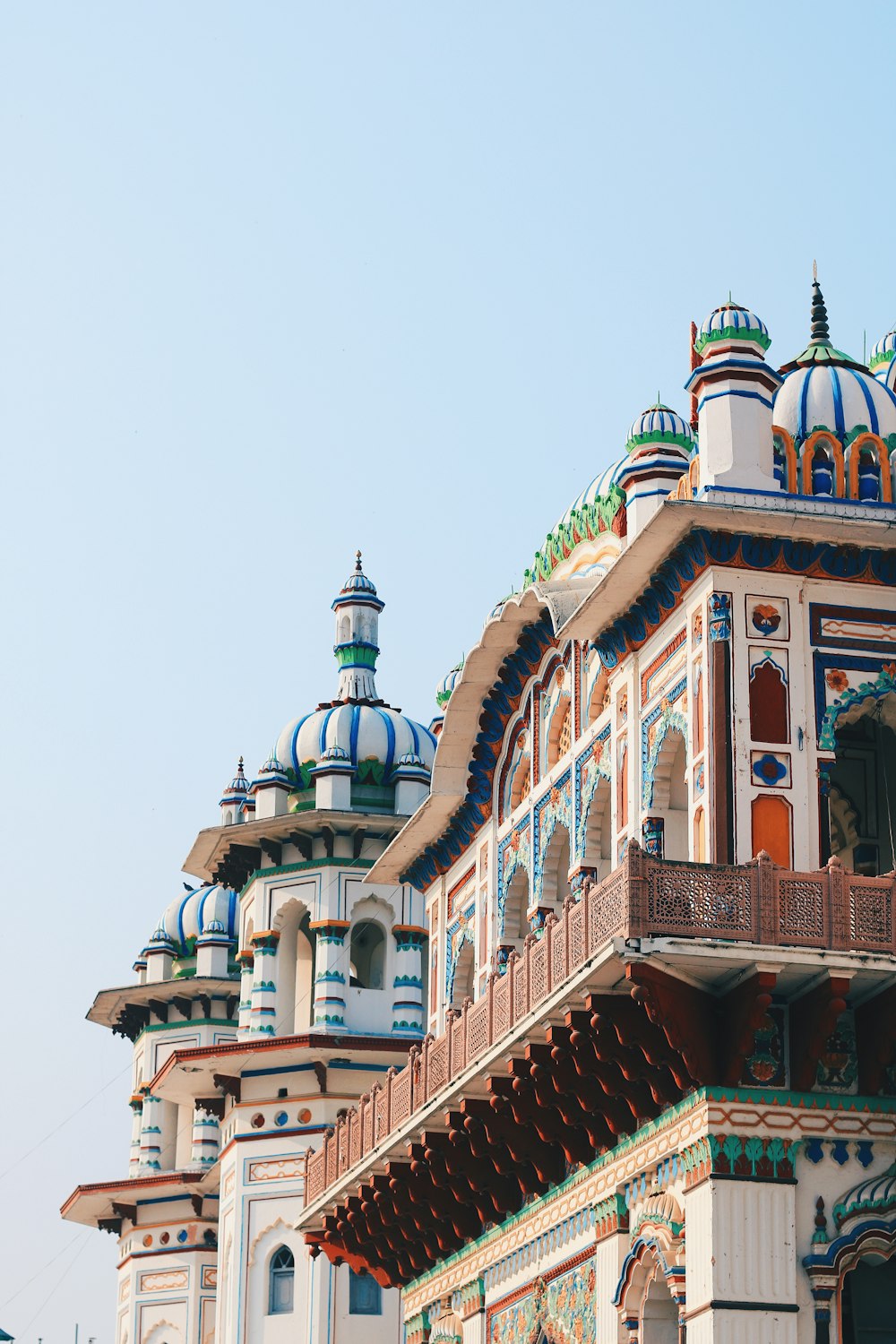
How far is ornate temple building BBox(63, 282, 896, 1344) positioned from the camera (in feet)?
64.6

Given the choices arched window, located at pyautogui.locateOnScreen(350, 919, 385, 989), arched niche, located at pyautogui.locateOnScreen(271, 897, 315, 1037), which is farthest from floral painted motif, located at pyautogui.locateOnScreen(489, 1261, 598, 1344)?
arched window, located at pyautogui.locateOnScreen(350, 919, 385, 989)

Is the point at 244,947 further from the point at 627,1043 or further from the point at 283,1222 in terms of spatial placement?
the point at 627,1043

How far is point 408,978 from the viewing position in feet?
122

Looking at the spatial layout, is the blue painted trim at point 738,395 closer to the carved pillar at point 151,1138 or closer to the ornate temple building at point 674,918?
the ornate temple building at point 674,918

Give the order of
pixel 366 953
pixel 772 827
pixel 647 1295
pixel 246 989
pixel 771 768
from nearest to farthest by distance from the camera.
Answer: pixel 772 827, pixel 647 1295, pixel 771 768, pixel 246 989, pixel 366 953

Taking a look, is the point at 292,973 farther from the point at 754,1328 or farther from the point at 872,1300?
the point at 754,1328

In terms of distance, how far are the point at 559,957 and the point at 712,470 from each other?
14.4 ft

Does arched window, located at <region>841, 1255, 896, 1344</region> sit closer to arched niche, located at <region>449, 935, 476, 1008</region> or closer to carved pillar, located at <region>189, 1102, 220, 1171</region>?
arched niche, located at <region>449, 935, 476, 1008</region>

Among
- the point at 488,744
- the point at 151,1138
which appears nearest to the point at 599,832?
the point at 488,744

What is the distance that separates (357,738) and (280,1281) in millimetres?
7947

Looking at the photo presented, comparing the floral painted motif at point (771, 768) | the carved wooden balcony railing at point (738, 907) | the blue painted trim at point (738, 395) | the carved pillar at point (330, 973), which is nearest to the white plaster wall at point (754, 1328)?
the carved wooden balcony railing at point (738, 907)

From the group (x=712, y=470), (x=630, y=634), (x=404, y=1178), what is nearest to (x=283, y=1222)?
(x=404, y=1178)

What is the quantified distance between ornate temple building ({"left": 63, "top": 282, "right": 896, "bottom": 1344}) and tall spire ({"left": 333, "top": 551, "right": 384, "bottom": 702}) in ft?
24.5

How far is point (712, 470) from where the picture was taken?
72.7 feet
